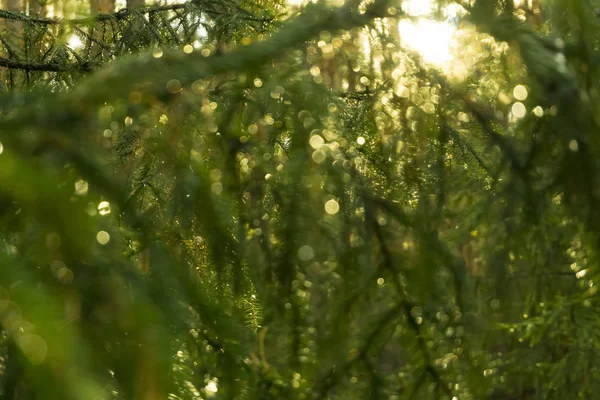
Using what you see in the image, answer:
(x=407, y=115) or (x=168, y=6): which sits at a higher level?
(x=168, y=6)

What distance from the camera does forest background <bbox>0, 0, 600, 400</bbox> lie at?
0.61 meters

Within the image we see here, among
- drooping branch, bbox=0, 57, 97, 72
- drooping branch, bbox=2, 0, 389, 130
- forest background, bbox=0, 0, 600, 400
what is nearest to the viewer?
forest background, bbox=0, 0, 600, 400

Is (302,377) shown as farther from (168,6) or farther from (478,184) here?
(168,6)

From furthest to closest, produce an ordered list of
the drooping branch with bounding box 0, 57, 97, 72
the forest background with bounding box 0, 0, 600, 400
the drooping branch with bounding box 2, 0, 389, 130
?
the drooping branch with bounding box 0, 57, 97, 72
the drooping branch with bounding box 2, 0, 389, 130
the forest background with bounding box 0, 0, 600, 400

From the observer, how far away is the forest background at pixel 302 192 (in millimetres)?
608

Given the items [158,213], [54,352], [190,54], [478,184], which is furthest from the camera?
[478,184]

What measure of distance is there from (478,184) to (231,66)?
0.80 meters

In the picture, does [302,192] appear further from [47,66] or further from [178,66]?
[47,66]

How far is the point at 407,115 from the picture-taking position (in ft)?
4.09

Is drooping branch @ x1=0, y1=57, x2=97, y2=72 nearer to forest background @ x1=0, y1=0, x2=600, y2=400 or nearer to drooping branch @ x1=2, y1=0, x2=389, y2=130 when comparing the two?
forest background @ x1=0, y1=0, x2=600, y2=400

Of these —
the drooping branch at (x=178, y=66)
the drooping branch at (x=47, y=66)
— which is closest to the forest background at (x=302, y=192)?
the drooping branch at (x=178, y=66)

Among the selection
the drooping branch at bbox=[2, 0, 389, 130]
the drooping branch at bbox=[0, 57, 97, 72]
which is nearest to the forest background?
the drooping branch at bbox=[2, 0, 389, 130]

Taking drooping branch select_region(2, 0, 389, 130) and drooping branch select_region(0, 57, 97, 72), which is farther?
drooping branch select_region(0, 57, 97, 72)

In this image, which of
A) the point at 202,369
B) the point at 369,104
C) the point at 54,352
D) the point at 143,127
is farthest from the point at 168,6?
the point at 54,352
